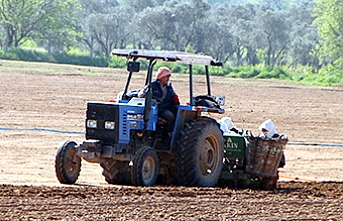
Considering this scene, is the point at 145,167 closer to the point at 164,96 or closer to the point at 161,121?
the point at 161,121

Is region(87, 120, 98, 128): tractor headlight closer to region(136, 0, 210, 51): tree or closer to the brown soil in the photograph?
the brown soil

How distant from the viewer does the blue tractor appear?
1323 centimetres

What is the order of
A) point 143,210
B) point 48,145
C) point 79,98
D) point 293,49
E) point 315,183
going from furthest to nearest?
point 293,49 < point 79,98 < point 48,145 < point 315,183 < point 143,210

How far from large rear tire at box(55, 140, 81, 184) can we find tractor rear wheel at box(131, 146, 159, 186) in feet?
3.61

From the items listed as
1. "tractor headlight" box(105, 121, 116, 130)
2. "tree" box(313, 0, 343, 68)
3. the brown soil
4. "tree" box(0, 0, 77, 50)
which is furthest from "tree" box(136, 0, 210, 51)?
"tractor headlight" box(105, 121, 116, 130)

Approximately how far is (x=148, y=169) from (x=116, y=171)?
70 centimetres

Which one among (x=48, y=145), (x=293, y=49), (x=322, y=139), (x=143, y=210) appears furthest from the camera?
(x=293, y=49)

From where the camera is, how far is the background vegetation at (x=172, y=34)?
6316 cm

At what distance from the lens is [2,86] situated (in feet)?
111

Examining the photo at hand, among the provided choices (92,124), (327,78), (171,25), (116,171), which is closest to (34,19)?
(171,25)

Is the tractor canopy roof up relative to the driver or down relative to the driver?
up

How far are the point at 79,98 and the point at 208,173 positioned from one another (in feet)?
56.7

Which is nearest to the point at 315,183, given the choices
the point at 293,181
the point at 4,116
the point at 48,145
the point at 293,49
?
the point at 293,181

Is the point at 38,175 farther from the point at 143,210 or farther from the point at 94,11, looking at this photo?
the point at 94,11
